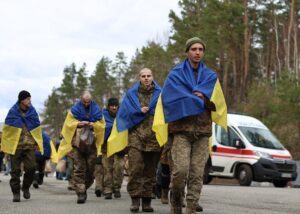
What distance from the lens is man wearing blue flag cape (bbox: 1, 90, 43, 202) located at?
37.9 feet

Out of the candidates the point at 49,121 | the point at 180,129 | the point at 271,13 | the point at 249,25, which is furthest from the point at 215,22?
the point at 49,121

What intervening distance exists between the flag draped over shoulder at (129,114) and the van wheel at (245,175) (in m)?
11.4

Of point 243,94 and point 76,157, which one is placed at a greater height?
point 243,94

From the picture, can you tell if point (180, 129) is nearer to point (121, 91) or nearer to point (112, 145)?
point (112, 145)

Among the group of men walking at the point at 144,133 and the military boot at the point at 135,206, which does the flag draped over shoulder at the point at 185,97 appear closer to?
the group of men walking at the point at 144,133

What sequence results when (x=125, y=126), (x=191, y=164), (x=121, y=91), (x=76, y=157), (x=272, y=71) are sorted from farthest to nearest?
(x=121, y=91) → (x=272, y=71) → (x=76, y=157) → (x=125, y=126) → (x=191, y=164)

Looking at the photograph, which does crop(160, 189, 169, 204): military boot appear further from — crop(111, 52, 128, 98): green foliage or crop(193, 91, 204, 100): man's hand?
crop(111, 52, 128, 98): green foliage

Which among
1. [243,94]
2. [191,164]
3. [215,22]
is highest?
[215,22]

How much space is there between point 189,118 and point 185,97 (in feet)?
0.81

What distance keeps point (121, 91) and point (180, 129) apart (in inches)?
3244

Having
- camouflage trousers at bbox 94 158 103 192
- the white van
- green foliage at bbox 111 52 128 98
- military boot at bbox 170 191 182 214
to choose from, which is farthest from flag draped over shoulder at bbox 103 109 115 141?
green foliage at bbox 111 52 128 98

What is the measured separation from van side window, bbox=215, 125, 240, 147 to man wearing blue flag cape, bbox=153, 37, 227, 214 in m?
13.2

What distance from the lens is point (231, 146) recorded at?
69.4 feet

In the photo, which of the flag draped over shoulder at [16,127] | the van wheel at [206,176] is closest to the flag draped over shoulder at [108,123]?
the flag draped over shoulder at [16,127]
